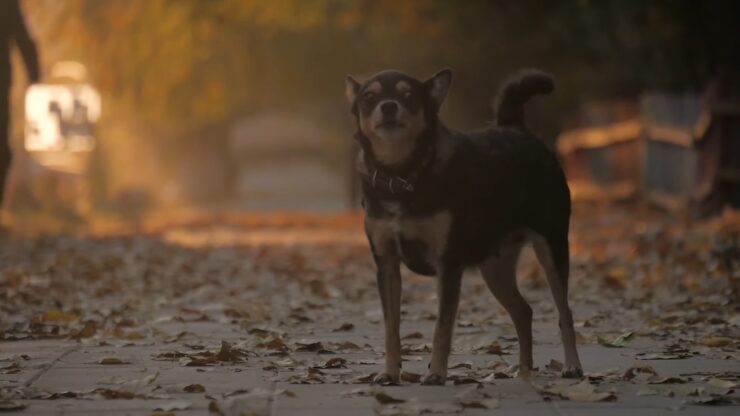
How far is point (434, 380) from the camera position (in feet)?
25.7

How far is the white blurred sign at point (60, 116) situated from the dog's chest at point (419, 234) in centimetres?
2326

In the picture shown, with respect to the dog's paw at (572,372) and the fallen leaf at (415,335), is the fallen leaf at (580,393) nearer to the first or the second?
the dog's paw at (572,372)

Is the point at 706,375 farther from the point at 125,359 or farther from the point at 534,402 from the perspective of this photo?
the point at 125,359

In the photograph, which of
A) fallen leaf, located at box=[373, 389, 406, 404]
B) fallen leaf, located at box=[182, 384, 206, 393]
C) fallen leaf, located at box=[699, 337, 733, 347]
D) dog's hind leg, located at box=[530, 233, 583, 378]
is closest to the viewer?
fallen leaf, located at box=[373, 389, 406, 404]

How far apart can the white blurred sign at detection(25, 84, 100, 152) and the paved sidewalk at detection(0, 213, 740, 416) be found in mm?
14570

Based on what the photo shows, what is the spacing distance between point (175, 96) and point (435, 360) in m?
25.6

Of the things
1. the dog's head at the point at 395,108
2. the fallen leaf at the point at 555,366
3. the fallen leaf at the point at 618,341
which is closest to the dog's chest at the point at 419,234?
the dog's head at the point at 395,108

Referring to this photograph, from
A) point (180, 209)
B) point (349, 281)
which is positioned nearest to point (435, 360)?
point (349, 281)

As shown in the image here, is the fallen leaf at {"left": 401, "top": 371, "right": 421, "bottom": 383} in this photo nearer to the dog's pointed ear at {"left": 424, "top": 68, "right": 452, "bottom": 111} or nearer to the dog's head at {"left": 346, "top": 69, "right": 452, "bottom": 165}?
the dog's head at {"left": 346, "top": 69, "right": 452, "bottom": 165}

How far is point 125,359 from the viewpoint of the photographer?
29.4 ft

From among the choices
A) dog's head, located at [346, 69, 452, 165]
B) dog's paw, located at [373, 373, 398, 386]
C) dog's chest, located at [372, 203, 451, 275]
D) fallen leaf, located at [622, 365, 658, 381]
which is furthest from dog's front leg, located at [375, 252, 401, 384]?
fallen leaf, located at [622, 365, 658, 381]

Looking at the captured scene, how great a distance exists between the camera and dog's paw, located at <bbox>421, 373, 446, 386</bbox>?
308 inches

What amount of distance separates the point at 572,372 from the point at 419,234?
108cm

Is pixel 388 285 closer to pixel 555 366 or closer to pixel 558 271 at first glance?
pixel 558 271
